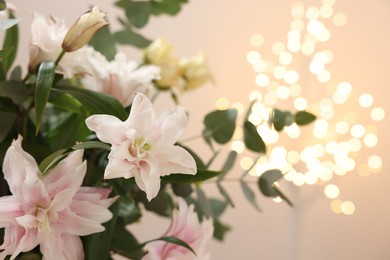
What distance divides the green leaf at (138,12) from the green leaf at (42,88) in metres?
0.26

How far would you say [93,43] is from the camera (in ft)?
2.28

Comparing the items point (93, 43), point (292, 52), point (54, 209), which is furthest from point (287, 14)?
point (54, 209)

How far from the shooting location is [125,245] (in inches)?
21.0

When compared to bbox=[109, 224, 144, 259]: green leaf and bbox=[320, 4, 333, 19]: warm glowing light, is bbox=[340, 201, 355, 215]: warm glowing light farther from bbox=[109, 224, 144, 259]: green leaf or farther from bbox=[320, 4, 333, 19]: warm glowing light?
bbox=[109, 224, 144, 259]: green leaf

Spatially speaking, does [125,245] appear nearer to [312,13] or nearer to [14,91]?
[14,91]

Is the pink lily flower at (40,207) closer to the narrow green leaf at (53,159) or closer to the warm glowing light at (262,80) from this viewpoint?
the narrow green leaf at (53,159)

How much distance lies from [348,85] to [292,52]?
0.17 metres

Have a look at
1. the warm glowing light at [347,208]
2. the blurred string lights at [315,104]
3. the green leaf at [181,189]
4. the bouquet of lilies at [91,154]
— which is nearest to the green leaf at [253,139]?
the bouquet of lilies at [91,154]

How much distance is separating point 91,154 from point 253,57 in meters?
0.81

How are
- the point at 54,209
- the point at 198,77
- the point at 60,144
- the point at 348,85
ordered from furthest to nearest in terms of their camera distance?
the point at 348,85 < the point at 198,77 < the point at 60,144 < the point at 54,209

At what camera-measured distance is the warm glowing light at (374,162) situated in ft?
4.18

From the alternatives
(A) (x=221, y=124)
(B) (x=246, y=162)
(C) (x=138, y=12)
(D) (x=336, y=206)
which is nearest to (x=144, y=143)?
(A) (x=221, y=124)

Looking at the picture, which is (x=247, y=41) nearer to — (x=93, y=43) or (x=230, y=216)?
(x=230, y=216)

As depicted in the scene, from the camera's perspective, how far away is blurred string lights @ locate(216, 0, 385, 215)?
1.26 meters
